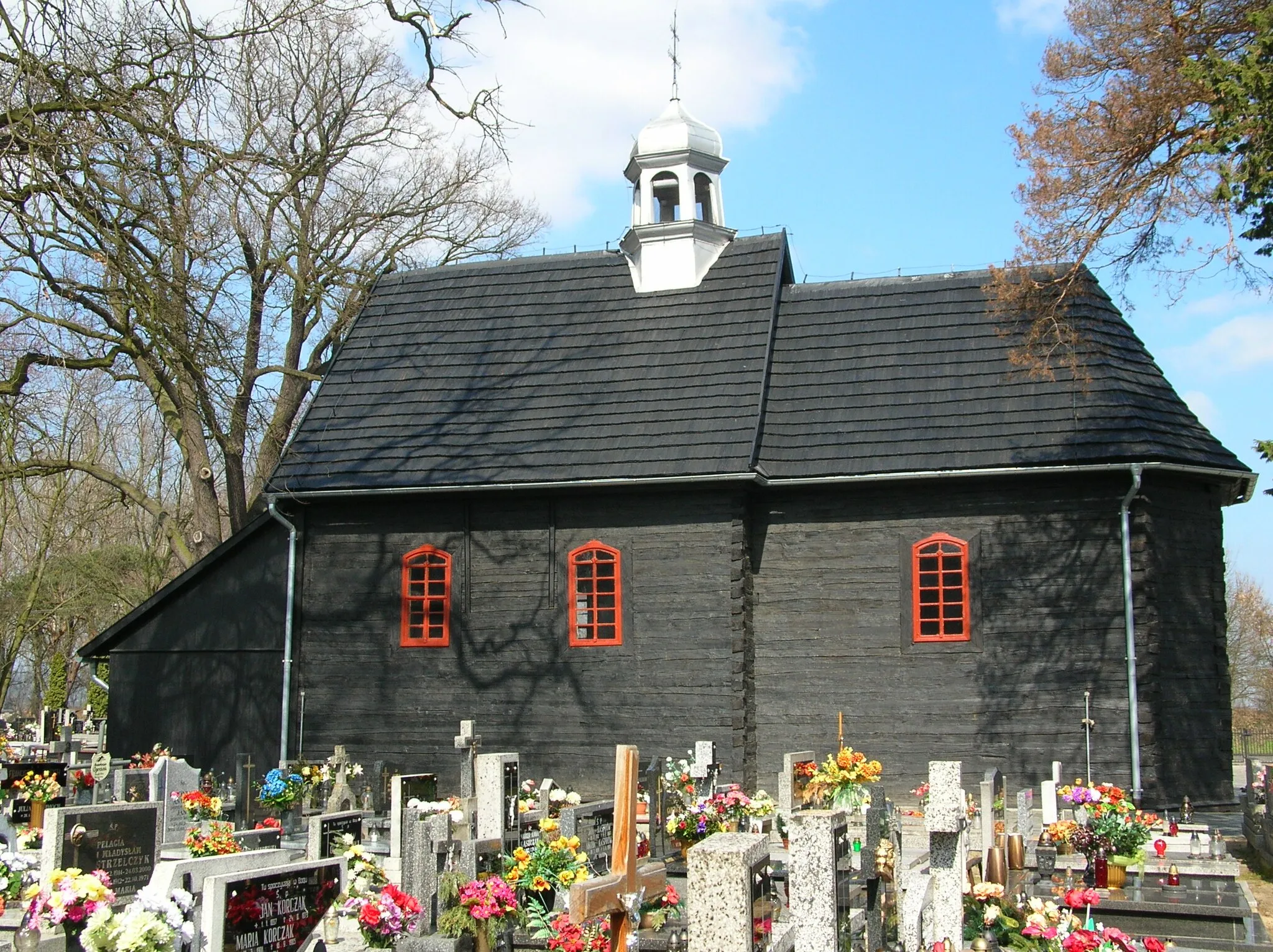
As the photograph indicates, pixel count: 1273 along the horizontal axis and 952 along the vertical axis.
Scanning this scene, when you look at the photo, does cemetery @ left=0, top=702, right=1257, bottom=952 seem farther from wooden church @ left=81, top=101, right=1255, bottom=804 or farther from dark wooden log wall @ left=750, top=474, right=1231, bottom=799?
wooden church @ left=81, top=101, right=1255, bottom=804

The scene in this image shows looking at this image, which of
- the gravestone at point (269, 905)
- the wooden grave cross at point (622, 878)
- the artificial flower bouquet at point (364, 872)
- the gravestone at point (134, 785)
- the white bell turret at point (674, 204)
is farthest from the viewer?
the white bell turret at point (674, 204)

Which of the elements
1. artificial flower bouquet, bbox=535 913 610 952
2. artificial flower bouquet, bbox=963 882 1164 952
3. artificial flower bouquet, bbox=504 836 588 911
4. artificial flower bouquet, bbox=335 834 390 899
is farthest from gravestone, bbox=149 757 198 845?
artificial flower bouquet, bbox=963 882 1164 952

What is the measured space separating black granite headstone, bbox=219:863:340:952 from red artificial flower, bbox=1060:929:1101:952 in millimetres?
4608

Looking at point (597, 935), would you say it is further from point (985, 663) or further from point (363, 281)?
point (363, 281)

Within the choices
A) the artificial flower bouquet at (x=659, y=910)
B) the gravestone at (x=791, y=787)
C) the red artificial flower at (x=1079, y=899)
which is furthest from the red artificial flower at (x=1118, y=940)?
the gravestone at (x=791, y=787)

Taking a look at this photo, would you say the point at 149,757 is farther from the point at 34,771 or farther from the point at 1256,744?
the point at 1256,744

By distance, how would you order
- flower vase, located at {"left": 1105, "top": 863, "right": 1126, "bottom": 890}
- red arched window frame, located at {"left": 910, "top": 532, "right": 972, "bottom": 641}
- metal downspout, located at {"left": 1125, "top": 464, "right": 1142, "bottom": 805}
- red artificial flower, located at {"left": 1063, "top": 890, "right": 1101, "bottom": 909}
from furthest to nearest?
red arched window frame, located at {"left": 910, "top": 532, "right": 972, "bottom": 641}
metal downspout, located at {"left": 1125, "top": 464, "right": 1142, "bottom": 805}
flower vase, located at {"left": 1105, "top": 863, "right": 1126, "bottom": 890}
red artificial flower, located at {"left": 1063, "top": 890, "right": 1101, "bottom": 909}

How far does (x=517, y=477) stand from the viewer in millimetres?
19141

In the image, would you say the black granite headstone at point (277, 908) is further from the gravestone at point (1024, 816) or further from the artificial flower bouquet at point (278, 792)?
the artificial flower bouquet at point (278, 792)

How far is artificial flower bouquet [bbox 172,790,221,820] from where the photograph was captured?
1552 cm

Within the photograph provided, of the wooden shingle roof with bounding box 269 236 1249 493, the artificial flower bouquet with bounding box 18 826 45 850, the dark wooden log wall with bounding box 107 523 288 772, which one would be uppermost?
the wooden shingle roof with bounding box 269 236 1249 493

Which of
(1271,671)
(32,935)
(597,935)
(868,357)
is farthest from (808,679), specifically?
(1271,671)

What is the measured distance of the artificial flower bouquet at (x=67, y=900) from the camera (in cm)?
812

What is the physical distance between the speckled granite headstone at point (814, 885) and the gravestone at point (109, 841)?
5794mm
